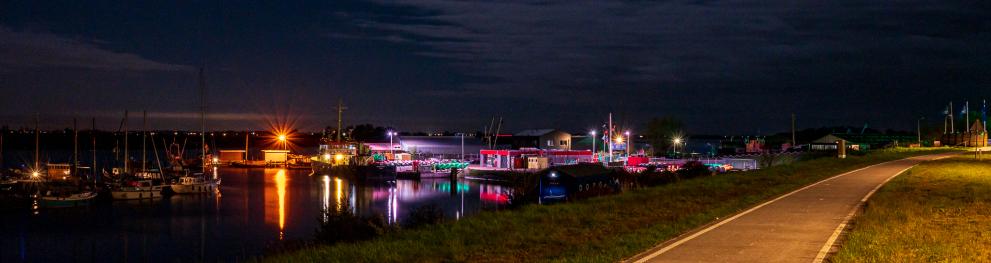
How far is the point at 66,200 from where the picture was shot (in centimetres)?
5728

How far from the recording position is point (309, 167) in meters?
125

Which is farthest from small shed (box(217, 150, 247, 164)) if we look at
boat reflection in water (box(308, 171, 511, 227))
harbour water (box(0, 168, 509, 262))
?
harbour water (box(0, 168, 509, 262))

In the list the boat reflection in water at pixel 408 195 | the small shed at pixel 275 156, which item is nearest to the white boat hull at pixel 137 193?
the boat reflection in water at pixel 408 195

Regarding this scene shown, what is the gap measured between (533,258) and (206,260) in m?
24.6

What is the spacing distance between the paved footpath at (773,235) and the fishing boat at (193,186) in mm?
59685

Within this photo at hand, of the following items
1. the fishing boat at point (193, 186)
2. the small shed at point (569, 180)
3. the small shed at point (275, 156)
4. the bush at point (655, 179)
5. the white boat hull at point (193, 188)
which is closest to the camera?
the bush at point (655, 179)

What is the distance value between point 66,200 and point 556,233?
176 ft

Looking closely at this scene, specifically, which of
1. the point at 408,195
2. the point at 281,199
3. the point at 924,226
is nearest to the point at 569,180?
the point at 924,226

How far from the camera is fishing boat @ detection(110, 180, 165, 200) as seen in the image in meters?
62.8

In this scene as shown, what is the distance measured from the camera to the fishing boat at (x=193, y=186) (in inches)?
2709

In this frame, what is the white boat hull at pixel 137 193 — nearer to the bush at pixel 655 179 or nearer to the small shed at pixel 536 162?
the small shed at pixel 536 162

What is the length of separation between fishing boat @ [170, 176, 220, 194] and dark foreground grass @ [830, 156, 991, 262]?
200 ft

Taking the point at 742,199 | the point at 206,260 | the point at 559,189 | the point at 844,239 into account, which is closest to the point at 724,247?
the point at 844,239

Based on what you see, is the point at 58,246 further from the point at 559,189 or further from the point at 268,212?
the point at 559,189
